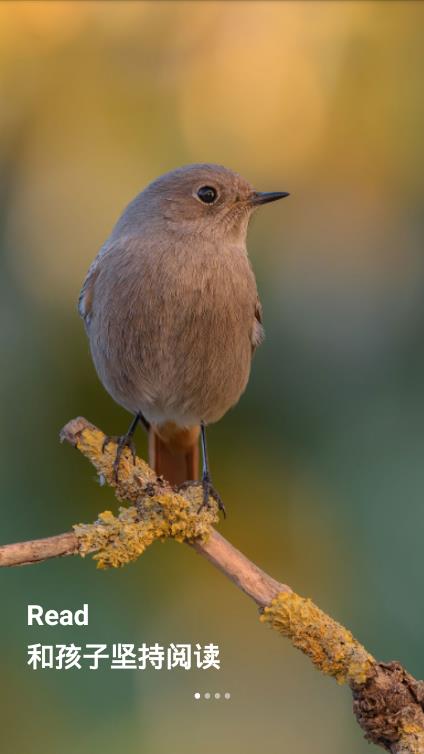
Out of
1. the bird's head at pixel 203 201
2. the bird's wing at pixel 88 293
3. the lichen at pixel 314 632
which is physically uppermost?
the bird's head at pixel 203 201

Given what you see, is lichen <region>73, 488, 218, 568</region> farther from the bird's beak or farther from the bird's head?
the bird's beak

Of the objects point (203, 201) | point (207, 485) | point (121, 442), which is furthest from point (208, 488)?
point (203, 201)

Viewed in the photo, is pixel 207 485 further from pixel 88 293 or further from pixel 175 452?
pixel 88 293

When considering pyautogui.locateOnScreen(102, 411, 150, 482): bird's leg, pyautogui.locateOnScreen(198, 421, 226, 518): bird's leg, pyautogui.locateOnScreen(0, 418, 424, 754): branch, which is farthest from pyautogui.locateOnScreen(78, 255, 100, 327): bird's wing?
pyautogui.locateOnScreen(0, 418, 424, 754): branch

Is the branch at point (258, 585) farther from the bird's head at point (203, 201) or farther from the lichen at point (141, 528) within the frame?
the bird's head at point (203, 201)

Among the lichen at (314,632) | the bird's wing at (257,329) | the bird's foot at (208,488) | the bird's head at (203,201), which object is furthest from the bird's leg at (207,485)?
the bird's head at (203,201)
